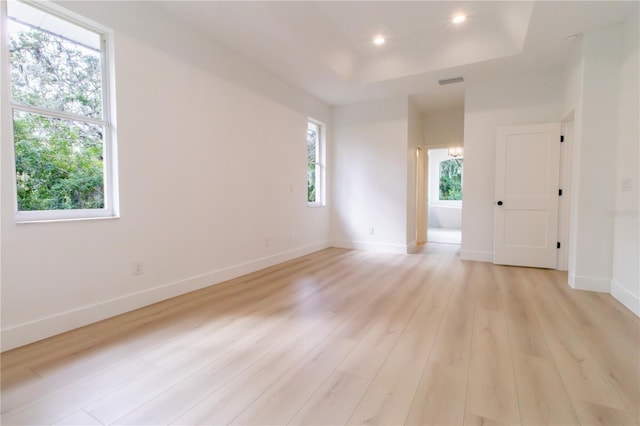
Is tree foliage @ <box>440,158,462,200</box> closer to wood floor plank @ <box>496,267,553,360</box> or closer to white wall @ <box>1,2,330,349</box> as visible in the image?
wood floor plank @ <box>496,267,553,360</box>

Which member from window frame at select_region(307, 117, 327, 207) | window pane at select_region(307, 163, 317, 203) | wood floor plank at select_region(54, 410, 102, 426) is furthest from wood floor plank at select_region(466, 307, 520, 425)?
window frame at select_region(307, 117, 327, 207)

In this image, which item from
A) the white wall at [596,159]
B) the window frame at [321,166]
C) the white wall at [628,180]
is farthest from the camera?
the window frame at [321,166]

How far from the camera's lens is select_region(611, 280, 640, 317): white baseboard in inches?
101

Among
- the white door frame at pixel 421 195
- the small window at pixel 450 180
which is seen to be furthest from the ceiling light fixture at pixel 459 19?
the small window at pixel 450 180

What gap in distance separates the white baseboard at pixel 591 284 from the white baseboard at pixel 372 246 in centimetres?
240

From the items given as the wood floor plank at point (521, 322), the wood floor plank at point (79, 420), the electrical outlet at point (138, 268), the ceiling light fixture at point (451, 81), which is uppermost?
the ceiling light fixture at point (451, 81)

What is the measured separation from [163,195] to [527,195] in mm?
4711

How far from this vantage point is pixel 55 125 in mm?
2258

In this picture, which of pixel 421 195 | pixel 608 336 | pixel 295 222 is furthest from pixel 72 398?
pixel 421 195

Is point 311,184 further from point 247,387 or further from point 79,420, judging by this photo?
point 79,420

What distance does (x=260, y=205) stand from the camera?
4148 millimetres

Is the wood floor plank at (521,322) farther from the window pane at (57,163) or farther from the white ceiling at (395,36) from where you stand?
the window pane at (57,163)

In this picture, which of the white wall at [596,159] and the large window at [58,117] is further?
the white wall at [596,159]

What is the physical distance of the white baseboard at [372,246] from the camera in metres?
5.34
